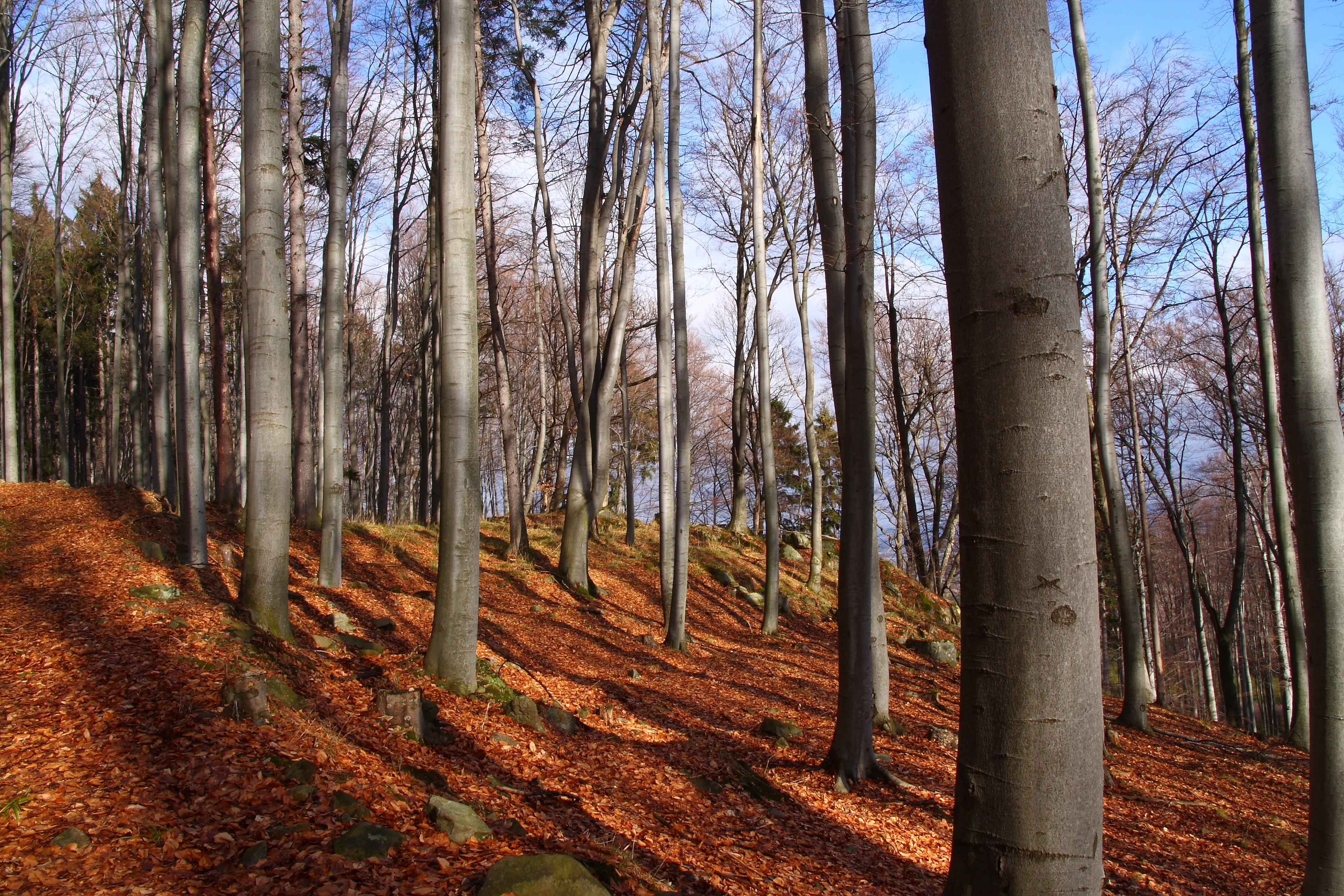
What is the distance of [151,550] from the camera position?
7.62m

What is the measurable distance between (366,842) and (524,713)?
2776 millimetres

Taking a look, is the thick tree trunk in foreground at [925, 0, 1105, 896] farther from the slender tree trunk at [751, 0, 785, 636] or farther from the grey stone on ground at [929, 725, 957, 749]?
the slender tree trunk at [751, 0, 785, 636]

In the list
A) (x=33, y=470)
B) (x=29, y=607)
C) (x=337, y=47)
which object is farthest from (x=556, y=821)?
(x=33, y=470)

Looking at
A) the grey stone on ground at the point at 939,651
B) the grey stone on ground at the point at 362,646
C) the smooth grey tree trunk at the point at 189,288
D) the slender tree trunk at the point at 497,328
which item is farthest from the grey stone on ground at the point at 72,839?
the grey stone on ground at the point at 939,651

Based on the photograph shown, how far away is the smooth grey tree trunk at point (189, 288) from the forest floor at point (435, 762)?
0.51 metres

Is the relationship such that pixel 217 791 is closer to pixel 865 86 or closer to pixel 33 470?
pixel 865 86

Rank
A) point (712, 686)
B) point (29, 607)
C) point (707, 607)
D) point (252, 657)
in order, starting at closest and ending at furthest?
point (252, 657) < point (29, 607) < point (712, 686) < point (707, 607)

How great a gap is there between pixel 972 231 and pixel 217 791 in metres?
3.88

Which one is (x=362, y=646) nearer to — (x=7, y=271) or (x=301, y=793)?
(x=301, y=793)

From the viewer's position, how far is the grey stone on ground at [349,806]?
3500 millimetres

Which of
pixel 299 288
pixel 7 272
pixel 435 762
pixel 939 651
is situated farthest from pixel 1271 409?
pixel 7 272

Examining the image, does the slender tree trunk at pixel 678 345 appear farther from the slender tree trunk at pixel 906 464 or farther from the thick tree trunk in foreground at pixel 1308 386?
the slender tree trunk at pixel 906 464

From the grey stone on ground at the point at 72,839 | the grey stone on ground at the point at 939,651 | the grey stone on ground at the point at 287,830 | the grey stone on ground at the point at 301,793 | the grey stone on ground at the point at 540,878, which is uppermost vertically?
the grey stone on ground at the point at 72,839

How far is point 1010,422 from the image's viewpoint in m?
2.04
